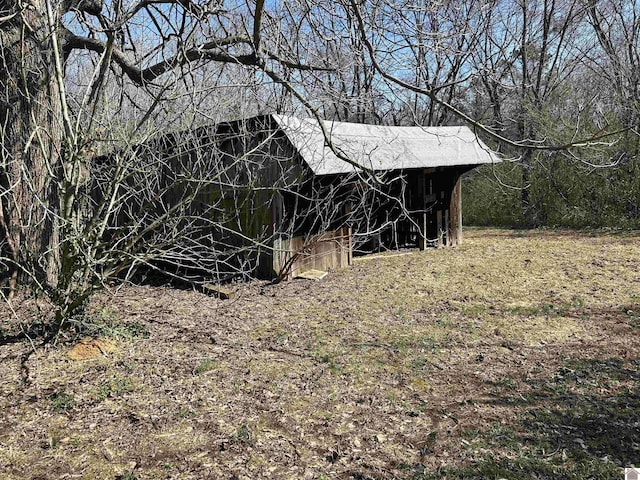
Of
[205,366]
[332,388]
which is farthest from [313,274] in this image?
[332,388]

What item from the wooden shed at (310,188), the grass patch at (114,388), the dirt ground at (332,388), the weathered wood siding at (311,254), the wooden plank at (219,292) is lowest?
the dirt ground at (332,388)

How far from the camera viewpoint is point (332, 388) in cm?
447

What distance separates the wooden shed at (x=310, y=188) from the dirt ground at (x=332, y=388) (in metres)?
1.12

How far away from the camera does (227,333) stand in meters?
6.05

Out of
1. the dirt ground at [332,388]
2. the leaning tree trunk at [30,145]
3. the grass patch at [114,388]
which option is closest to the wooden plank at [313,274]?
the dirt ground at [332,388]

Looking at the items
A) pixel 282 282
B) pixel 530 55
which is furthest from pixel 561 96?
pixel 282 282

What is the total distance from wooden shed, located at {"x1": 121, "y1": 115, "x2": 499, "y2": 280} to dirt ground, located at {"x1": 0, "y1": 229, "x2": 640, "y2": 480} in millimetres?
1122

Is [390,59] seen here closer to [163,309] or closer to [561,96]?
[163,309]

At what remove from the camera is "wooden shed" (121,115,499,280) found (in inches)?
283

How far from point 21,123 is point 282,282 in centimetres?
464

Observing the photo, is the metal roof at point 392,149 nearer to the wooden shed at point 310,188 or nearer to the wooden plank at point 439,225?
the wooden shed at point 310,188

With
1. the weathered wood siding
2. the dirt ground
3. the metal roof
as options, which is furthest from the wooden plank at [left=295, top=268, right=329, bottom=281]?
the metal roof

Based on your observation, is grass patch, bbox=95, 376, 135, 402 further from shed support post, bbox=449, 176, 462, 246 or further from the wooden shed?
shed support post, bbox=449, 176, 462, 246

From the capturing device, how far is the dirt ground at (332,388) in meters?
3.31
